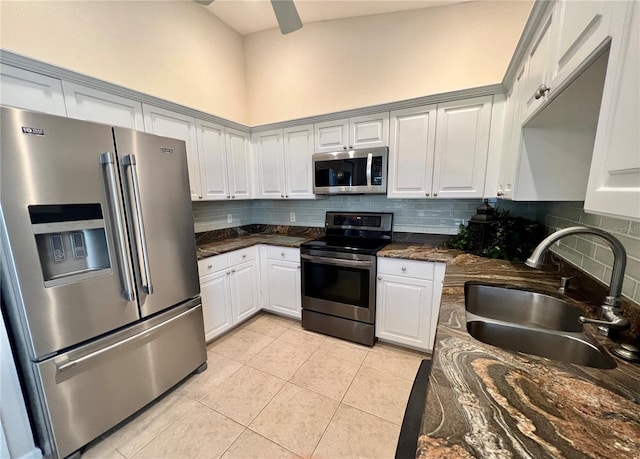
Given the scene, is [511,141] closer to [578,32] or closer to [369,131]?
[578,32]

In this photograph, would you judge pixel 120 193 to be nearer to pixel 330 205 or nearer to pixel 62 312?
pixel 62 312

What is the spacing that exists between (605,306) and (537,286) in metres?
0.50

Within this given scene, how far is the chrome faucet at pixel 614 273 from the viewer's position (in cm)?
84

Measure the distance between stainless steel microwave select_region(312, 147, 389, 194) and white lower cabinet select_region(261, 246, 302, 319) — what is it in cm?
79

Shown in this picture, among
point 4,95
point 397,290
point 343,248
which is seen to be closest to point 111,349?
point 4,95

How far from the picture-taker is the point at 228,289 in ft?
8.07

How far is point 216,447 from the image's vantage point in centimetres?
144

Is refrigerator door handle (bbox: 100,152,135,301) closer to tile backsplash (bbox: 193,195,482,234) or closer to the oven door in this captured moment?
tile backsplash (bbox: 193,195,482,234)

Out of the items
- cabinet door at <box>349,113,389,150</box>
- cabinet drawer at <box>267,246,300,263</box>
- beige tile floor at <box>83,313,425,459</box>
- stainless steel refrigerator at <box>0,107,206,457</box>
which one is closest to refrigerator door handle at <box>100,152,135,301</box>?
stainless steel refrigerator at <box>0,107,206,457</box>

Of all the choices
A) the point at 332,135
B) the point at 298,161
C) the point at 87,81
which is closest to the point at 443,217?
the point at 332,135

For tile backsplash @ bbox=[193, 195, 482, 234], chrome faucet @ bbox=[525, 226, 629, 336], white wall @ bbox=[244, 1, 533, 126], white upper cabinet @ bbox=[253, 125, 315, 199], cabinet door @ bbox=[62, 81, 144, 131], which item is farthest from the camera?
white upper cabinet @ bbox=[253, 125, 315, 199]

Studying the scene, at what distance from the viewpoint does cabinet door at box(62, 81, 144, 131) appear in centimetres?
157

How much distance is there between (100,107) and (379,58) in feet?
8.17

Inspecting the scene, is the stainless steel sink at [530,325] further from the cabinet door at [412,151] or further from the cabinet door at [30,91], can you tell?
the cabinet door at [30,91]
